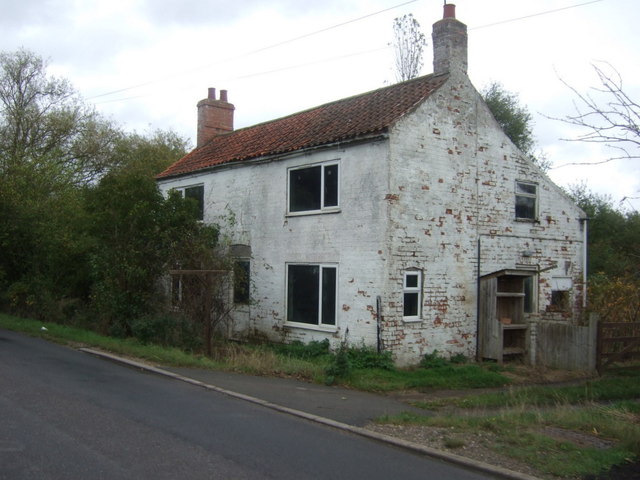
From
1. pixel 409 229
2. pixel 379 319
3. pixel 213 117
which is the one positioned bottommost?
pixel 379 319

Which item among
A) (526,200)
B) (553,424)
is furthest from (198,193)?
(553,424)

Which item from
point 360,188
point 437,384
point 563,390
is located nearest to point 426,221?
point 360,188

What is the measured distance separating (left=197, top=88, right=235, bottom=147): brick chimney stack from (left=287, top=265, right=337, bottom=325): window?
9.97m

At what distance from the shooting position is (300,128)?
17844mm

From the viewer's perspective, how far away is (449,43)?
51.7 ft

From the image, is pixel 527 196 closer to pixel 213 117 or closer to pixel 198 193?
pixel 198 193

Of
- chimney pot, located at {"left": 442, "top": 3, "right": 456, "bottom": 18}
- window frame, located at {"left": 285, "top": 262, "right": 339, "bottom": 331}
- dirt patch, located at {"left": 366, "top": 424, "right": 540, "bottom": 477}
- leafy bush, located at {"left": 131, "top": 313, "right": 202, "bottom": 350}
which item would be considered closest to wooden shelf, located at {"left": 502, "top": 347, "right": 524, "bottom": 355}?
window frame, located at {"left": 285, "top": 262, "right": 339, "bottom": 331}

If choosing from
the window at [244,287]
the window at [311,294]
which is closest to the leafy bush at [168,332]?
the window at [244,287]

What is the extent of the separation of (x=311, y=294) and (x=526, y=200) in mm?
6814

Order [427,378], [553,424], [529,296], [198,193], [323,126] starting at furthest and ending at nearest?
[198,193] < [529,296] < [323,126] < [427,378] < [553,424]

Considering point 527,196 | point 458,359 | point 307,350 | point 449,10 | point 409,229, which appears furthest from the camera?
point 527,196

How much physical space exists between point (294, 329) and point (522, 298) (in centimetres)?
608

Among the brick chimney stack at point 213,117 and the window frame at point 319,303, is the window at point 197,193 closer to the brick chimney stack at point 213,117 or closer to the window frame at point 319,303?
the brick chimney stack at point 213,117

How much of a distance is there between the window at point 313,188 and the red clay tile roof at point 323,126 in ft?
2.15
